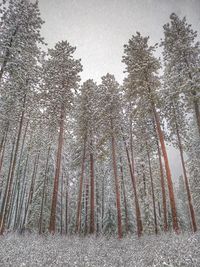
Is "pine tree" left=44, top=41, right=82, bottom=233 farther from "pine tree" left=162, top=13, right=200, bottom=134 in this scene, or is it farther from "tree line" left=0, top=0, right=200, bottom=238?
"pine tree" left=162, top=13, right=200, bottom=134

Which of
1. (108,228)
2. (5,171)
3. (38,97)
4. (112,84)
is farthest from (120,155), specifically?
(5,171)

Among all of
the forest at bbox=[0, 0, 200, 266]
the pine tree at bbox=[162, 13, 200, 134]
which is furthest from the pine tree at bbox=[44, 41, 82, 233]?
the pine tree at bbox=[162, 13, 200, 134]

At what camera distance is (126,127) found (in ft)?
63.6

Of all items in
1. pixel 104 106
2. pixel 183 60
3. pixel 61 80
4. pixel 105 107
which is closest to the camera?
pixel 183 60

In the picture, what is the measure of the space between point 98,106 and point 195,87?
30.4 feet

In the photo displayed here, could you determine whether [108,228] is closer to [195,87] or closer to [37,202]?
[37,202]

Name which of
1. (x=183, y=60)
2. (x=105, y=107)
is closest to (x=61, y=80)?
(x=105, y=107)

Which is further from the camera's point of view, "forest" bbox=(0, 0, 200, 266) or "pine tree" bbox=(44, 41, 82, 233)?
"pine tree" bbox=(44, 41, 82, 233)

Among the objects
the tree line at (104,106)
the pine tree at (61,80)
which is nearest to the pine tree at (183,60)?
the tree line at (104,106)

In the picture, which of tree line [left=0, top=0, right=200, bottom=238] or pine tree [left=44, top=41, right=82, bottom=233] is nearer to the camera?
Answer: tree line [left=0, top=0, right=200, bottom=238]

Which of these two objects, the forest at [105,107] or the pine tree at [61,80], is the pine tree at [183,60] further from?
the pine tree at [61,80]

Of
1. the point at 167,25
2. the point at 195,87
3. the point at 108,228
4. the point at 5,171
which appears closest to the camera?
the point at 195,87

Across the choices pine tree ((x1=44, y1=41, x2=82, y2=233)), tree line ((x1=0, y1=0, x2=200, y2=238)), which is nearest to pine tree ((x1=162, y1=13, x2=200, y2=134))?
tree line ((x1=0, y1=0, x2=200, y2=238))

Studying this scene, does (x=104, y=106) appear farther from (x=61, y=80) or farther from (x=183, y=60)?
(x=183, y=60)
